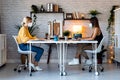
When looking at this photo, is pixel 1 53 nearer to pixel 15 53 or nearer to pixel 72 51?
pixel 15 53

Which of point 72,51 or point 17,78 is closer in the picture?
point 17,78

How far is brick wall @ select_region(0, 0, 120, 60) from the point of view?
8273 millimetres

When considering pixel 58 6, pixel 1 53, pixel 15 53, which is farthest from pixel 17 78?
pixel 58 6

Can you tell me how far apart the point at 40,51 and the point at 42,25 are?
79.2 inches

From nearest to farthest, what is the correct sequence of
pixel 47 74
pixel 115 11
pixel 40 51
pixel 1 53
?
1. pixel 47 74
2. pixel 40 51
3. pixel 1 53
4. pixel 115 11

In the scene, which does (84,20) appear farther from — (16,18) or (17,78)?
(17,78)

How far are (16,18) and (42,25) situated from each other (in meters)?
0.83

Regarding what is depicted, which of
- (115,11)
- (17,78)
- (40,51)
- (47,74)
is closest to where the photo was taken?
(17,78)

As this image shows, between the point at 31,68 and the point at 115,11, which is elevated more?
the point at 115,11

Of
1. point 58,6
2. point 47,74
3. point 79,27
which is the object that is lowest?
point 47,74

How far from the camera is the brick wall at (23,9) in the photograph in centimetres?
827

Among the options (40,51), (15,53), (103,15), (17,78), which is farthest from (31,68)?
(103,15)

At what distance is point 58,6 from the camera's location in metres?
8.30

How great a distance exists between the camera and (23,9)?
829 cm
